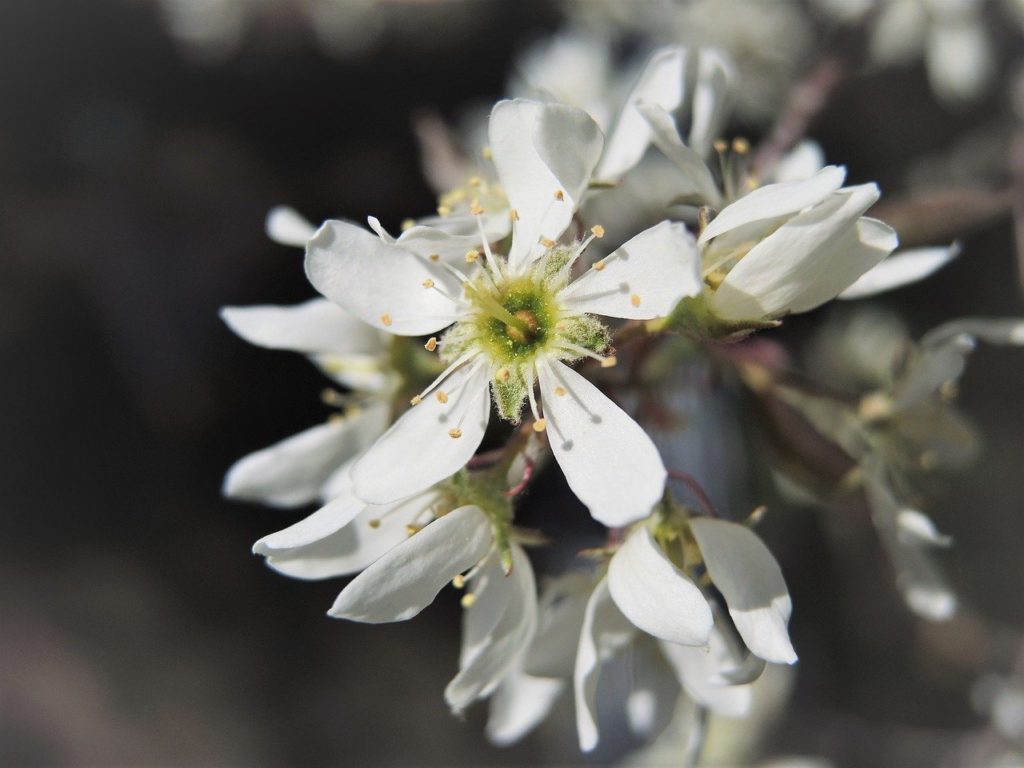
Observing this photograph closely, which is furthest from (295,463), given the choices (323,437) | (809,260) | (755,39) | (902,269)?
(755,39)

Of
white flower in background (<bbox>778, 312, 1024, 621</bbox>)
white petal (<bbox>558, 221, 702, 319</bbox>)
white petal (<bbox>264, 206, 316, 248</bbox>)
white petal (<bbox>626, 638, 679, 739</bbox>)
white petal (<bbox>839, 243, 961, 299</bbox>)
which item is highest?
white petal (<bbox>264, 206, 316, 248</bbox>)

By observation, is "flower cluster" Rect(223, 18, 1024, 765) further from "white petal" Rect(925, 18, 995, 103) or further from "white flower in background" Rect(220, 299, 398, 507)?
"white petal" Rect(925, 18, 995, 103)

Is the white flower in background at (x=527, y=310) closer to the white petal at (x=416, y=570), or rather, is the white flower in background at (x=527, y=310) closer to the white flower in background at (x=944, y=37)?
the white petal at (x=416, y=570)

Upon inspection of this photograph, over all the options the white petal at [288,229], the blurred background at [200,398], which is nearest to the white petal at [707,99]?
the white petal at [288,229]

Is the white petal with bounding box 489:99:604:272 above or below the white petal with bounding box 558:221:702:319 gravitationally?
above

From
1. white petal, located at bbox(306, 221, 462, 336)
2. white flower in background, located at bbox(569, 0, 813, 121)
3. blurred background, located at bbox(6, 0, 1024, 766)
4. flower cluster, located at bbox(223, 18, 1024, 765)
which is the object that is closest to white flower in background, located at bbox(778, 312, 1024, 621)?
flower cluster, located at bbox(223, 18, 1024, 765)

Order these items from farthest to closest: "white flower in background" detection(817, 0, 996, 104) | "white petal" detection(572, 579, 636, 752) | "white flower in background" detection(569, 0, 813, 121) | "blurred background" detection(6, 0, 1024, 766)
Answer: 1. "blurred background" detection(6, 0, 1024, 766)
2. "white flower in background" detection(569, 0, 813, 121)
3. "white flower in background" detection(817, 0, 996, 104)
4. "white petal" detection(572, 579, 636, 752)

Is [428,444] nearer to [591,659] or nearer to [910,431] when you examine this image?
[591,659]

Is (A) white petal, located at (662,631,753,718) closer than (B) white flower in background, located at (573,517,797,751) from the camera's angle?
No

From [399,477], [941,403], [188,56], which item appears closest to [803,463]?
[941,403]
